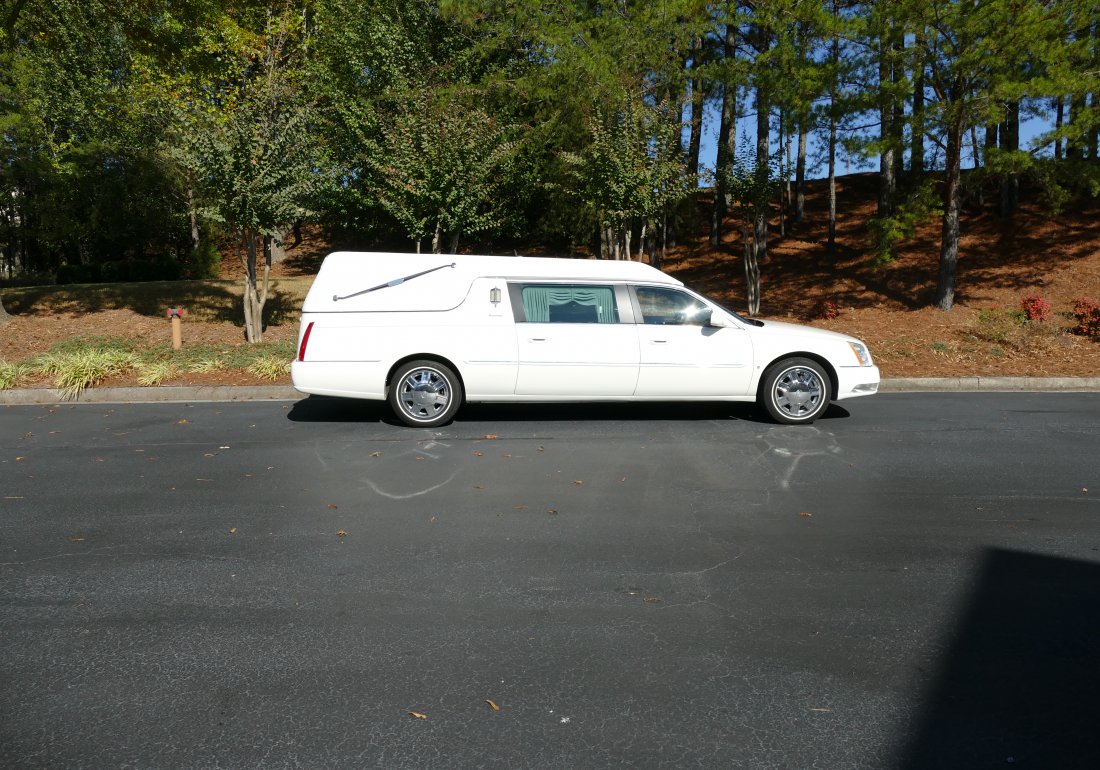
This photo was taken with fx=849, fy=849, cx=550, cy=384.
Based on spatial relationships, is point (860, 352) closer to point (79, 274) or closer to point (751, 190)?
point (751, 190)

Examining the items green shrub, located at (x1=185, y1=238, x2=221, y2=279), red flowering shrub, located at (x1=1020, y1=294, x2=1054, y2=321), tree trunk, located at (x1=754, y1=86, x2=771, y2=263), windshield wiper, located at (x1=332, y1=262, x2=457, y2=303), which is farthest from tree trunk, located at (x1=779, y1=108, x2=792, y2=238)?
green shrub, located at (x1=185, y1=238, x2=221, y2=279)

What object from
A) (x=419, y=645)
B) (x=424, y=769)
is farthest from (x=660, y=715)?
(x=419, y=645)

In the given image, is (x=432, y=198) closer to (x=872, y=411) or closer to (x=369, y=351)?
(x=369, y=351)

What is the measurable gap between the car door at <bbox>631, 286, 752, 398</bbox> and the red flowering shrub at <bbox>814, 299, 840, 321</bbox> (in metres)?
8.71

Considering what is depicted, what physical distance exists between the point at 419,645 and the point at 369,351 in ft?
18.1

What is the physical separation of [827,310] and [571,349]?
32.5ft

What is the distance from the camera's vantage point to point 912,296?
17781 millimetres

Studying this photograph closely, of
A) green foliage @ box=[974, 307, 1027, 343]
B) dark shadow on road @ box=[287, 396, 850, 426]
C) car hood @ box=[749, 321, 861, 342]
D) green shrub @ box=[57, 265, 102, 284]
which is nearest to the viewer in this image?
car hood @ box=[749, 321, 861, 342]

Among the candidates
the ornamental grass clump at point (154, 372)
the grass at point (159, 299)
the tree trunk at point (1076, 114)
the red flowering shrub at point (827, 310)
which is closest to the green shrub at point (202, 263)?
the grass at point (159, 299)

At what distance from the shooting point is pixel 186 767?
2.89 meters

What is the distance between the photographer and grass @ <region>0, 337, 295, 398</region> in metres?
11.5

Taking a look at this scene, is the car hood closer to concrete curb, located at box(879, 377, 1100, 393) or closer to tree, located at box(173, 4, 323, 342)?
concrete curb, located at box(879, 377, 1100, 393)

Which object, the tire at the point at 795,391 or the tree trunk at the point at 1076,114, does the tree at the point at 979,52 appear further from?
the tire at the point at 795,391

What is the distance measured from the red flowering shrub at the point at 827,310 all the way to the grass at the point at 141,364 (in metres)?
10.4
